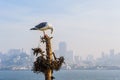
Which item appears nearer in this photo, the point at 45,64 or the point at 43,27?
the point at 43,27

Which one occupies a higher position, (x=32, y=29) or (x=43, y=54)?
(x=32, y=29)

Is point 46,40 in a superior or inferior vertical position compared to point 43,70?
superior

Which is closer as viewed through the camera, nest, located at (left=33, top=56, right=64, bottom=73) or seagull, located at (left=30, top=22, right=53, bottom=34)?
seagull, located at (left=30, top=22, right=53, bottom=34)

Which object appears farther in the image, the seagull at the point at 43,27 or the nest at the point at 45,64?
the nest at the point at 45,64

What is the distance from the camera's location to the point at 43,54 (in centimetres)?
1314

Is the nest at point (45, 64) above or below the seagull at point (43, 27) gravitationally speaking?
below

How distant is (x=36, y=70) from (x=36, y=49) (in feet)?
2.72

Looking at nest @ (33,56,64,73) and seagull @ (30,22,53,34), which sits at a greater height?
seagull @ (30,22,53,34)

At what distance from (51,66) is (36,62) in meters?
0.59

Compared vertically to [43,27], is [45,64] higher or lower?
lower

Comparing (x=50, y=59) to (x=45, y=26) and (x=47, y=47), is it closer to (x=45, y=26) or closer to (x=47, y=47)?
(x=47, y=47)

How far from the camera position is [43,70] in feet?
43.8

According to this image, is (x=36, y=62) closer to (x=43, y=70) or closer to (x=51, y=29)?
(x=43, y=70)

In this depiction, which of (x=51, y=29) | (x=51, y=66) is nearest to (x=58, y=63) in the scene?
(x=51, y=66)
